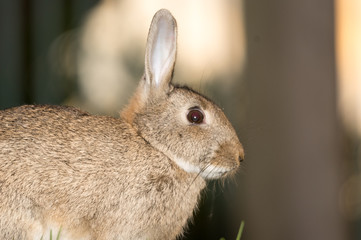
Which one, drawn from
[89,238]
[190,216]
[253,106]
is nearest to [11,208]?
[89,238]

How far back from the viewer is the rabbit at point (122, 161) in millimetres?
3168

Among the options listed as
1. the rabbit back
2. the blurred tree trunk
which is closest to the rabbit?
the rabbit back

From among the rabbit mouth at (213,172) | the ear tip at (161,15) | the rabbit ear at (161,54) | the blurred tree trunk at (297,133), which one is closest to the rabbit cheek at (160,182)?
Answer: the rabbit mouth at (213,172)

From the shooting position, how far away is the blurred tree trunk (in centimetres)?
583

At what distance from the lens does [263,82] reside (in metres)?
6.27

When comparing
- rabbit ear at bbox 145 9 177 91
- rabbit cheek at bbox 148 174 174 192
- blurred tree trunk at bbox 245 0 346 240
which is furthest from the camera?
blurred tree trunk at bbox 245 0 346 240

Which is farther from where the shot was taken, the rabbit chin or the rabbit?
the rabbit chin

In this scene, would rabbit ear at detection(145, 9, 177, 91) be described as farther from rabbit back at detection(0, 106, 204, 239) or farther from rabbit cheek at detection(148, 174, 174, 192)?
rabbit cheek at detection(148, 174, 174, 192)

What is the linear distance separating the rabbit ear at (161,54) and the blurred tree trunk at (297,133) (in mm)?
2183

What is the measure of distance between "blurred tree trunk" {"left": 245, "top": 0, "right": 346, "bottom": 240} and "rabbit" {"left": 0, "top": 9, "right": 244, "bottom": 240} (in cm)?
220

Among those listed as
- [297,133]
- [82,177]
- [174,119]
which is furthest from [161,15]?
[297,133]

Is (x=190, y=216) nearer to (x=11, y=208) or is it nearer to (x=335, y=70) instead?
(x=11, y=208)

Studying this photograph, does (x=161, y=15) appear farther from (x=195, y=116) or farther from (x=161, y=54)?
(x=195, y=116)

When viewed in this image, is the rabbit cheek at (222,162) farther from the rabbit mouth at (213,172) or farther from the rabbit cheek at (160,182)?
the rabbit cheek at (160,182)
